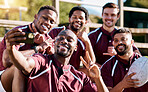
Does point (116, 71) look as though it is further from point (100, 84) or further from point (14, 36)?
point (14, 36)

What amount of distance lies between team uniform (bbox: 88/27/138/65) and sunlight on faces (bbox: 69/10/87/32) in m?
0.45

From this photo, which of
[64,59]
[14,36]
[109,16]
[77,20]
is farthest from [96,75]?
[109,16]

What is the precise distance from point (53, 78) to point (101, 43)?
69.2 inches

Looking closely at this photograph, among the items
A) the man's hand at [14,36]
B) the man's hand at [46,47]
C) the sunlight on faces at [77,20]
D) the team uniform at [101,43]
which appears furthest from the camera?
the team uniform at [101,43]

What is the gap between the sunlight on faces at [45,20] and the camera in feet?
11.3

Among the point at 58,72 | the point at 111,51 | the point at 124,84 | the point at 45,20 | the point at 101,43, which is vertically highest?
the point at 45,20

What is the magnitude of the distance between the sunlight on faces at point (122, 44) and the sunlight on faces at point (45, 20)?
1015 millimetres

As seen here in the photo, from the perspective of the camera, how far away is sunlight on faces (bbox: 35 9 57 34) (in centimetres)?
344

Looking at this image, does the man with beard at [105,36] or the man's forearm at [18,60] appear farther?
the man with beard at [105,36]

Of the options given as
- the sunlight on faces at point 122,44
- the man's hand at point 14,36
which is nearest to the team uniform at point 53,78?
the man's hand at point 14,36

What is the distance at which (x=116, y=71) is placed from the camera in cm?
341

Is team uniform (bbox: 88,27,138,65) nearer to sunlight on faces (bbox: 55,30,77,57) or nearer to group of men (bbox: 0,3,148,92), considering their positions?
group of men (bbox: 0,3,148,92)

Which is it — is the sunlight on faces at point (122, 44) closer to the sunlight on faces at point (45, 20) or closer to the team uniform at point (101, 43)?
the team uniform at point (101, 43)

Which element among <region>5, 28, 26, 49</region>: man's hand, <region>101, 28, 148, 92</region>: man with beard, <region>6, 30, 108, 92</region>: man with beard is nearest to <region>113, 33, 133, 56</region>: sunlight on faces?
<region>101, 28, 148, 92</region>: man with beard
